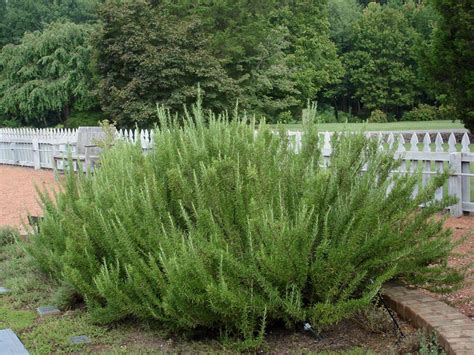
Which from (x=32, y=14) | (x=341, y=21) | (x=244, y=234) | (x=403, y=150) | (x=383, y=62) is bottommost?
(x=244, y=234)

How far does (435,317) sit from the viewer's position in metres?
3.69

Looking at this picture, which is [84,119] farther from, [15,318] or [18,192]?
[15,318]

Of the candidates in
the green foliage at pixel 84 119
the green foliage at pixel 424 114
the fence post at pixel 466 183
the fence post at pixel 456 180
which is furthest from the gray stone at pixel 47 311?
the green foliage at pixel 424 114

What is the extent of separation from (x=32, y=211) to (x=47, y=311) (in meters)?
6.16

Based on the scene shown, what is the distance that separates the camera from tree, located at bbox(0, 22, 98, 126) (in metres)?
32.7

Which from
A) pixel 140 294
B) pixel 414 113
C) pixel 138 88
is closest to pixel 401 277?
pixel 140 294

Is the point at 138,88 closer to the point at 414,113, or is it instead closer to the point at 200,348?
the point at 200,348

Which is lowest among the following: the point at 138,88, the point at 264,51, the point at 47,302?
the point at 47,302

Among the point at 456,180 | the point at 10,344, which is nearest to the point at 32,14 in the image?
the point at 456,180

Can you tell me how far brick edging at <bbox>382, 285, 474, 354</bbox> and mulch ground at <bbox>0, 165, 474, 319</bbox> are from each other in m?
0.37

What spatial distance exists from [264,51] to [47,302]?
2662cm

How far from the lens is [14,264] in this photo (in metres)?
6.11

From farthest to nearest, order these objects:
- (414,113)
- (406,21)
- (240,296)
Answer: (406,21) < (414,113) < (240,296)

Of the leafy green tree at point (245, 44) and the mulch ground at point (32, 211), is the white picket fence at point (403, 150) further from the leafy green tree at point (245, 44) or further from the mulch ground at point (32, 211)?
the leafy green tree at point (245, 44)
